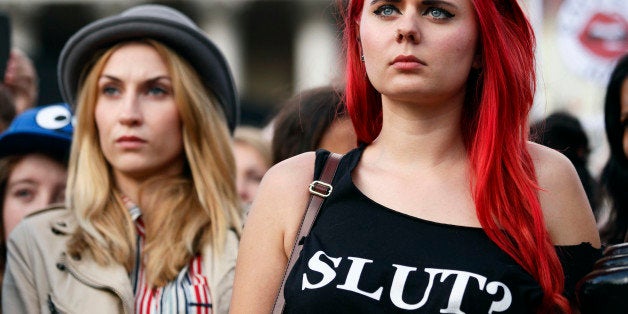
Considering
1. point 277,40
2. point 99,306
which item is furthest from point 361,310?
point 277,40

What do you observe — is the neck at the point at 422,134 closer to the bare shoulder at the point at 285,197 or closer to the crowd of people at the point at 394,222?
the crowd of people at the point at 394,222

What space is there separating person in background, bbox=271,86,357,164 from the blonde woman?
1.08ft

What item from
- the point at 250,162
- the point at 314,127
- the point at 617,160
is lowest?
the point at 250,162

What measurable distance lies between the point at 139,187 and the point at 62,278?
1.66ft

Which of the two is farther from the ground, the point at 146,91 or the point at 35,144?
the point at 146,91

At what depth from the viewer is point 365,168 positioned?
9.36 feet

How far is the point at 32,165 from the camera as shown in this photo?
14.8 ft

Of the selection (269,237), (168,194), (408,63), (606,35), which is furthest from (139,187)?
(606,35)

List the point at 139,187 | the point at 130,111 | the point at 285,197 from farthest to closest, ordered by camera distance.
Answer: the point at 139,187
the point at 130,111
the point at 285,197

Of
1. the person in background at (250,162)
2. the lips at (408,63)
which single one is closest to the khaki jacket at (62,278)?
the lips at (408,63)

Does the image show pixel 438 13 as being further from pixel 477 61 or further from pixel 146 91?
pixel 146 91

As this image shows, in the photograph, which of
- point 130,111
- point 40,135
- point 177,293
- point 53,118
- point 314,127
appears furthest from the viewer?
point 53,118

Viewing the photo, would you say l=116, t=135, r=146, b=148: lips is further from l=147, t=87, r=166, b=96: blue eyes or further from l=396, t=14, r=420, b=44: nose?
l=396, t=14, r=420, b=44: nose

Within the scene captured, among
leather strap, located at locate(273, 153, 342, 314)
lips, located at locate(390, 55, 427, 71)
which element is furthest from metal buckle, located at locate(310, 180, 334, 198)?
lips, located at locate(390, 55, 427, 71)
